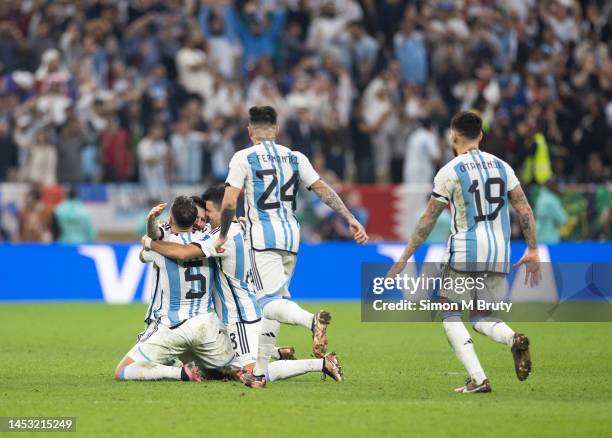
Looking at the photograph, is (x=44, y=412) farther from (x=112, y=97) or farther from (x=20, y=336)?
(x=112, y=97)

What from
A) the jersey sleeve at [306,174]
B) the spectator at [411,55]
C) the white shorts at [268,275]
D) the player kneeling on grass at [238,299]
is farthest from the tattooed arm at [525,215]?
the spectator at [411,55]

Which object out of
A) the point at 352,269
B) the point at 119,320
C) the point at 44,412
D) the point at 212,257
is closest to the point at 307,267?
the point at 352,269

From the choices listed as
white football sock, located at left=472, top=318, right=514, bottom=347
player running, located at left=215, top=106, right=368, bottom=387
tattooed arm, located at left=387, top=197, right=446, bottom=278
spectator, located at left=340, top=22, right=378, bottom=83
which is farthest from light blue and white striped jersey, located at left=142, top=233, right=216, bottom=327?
spectator, located at left=340, top=22, right=378, bottom=83

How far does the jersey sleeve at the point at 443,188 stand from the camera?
1002 centimetres

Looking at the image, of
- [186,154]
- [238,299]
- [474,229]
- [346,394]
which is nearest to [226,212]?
[238,299]

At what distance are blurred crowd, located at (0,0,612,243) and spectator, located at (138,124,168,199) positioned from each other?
24 mm

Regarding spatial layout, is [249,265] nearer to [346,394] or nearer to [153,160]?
[346,394]

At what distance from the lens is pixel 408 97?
23.8 m

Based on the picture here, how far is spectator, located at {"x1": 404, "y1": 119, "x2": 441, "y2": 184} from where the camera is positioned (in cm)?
2258

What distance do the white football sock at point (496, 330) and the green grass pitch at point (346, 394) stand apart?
447mm

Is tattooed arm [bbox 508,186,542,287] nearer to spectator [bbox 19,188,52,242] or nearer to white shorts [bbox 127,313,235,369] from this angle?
white shorts [bbox 127,313,235,369]

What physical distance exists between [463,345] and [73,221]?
1242 centimetres

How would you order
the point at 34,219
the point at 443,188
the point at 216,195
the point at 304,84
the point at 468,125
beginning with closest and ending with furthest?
the point at 443,188, the point at 468,125, the point at 216,195, the point at 34,219, the point at 304,84

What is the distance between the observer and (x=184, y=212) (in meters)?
10.7
